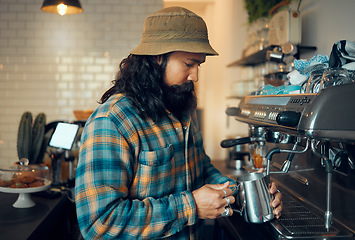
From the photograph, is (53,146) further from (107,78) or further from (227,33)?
(227,33)

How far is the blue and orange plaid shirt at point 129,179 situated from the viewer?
1.27 m

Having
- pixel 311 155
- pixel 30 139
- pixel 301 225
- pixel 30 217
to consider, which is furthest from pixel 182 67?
pixel 30 139

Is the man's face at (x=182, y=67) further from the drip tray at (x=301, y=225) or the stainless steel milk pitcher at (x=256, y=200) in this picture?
the drip tray at (x=301, y=225)

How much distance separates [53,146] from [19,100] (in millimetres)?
2144

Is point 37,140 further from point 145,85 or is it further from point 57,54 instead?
A: point 57,54

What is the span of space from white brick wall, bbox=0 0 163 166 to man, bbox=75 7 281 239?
125 inches

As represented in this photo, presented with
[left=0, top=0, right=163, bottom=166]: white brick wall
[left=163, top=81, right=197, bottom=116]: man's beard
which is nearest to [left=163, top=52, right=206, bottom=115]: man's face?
[left=163, top=81, right=197, bottom=116]: man's beard

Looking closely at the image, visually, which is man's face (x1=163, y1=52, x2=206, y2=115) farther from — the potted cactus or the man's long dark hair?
the potted cactus

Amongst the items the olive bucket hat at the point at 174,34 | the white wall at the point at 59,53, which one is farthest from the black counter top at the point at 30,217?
the white wall at the point at 59,53

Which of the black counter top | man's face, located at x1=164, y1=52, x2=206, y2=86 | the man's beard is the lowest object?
the black counter top

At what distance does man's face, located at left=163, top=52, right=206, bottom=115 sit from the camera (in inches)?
56.7

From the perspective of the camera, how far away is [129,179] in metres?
1.34

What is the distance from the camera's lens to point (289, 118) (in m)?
1.26

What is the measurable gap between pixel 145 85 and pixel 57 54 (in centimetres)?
339
